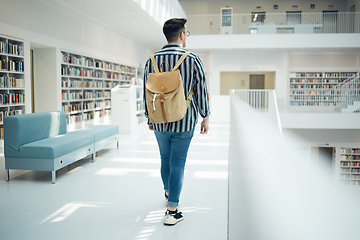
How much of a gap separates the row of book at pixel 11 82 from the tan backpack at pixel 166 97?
4.89 meters

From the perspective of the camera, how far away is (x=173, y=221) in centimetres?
260

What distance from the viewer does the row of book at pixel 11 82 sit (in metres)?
6.17

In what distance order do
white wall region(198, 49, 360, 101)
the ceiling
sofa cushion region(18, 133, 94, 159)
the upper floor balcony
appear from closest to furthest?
sofa cushion region(18, 133, 94, 159) < the ceiling < the upper floor balcony < white wall region(198, 49, 360, 101)

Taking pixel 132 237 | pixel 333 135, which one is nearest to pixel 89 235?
pixel 132 237

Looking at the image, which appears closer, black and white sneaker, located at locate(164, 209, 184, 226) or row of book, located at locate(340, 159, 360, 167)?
black and white sneaker, located at locate(164, 209, 184, 226)

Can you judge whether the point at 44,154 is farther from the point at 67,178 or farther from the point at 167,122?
the point at 167,122

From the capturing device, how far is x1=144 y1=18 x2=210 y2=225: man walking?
245cm

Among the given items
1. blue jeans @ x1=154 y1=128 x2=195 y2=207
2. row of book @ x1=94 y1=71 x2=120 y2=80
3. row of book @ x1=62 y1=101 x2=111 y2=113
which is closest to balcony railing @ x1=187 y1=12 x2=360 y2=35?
row of book @ x1=94 y1=71 x2=120 y2=80

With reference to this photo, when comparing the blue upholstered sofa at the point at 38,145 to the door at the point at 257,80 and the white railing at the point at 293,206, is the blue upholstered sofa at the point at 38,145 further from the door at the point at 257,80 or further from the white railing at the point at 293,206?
the door at the point at 257,80

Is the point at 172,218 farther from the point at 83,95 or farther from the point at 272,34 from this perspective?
the point at 272,34

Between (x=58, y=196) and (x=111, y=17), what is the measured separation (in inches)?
271

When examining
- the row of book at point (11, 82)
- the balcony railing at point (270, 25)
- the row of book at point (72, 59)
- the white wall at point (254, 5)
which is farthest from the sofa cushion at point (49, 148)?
the white wall at point (254, 5)

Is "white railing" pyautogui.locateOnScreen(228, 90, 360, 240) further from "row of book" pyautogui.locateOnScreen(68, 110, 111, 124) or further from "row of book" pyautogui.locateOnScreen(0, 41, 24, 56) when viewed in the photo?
"row of book" pyautogui.locateOnScreen(68, 110, 111, 124)

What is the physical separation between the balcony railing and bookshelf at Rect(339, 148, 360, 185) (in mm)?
5443
